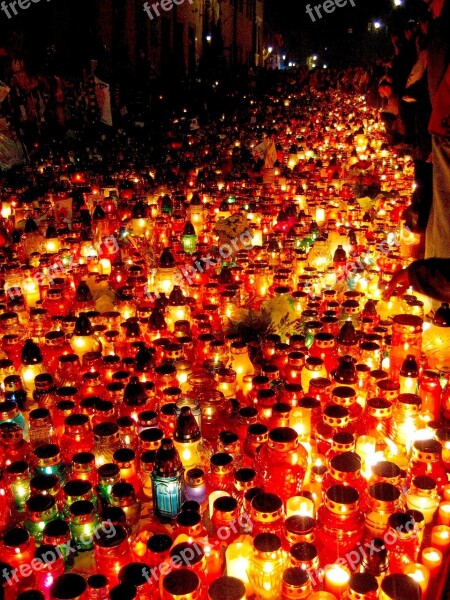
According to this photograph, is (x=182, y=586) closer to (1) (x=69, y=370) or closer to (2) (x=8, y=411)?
(2) (x=8, y=411)

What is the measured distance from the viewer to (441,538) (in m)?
1.55

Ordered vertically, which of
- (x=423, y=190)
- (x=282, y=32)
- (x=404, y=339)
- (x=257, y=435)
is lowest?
(x=257, y=435)

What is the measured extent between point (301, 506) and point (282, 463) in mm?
130

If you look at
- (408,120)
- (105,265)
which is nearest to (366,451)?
(408,120)

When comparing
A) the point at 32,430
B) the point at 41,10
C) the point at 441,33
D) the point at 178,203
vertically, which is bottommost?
→ the point at 32,430

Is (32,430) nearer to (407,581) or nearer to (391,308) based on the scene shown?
(407,581)

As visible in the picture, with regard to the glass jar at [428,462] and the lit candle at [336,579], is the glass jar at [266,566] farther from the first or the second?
the glass jar at [428,462]

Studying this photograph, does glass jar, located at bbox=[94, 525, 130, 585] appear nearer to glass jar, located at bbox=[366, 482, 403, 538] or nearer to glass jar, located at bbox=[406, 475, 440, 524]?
glass jar, located at bbox=[366, 482, 403, 538]

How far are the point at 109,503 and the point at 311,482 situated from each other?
617 millimetres

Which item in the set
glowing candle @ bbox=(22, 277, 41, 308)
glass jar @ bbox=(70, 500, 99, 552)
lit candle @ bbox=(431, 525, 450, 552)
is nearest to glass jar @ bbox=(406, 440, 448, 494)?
lit candle @ bbox=(431, 525, 450, 552)

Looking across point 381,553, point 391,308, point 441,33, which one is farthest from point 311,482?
point 441,33

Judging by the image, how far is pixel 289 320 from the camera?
9.19 feet

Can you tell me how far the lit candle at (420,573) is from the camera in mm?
1405

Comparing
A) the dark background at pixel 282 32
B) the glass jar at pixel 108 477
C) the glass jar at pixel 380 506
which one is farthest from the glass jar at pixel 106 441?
the dark background at pixel 282 32
